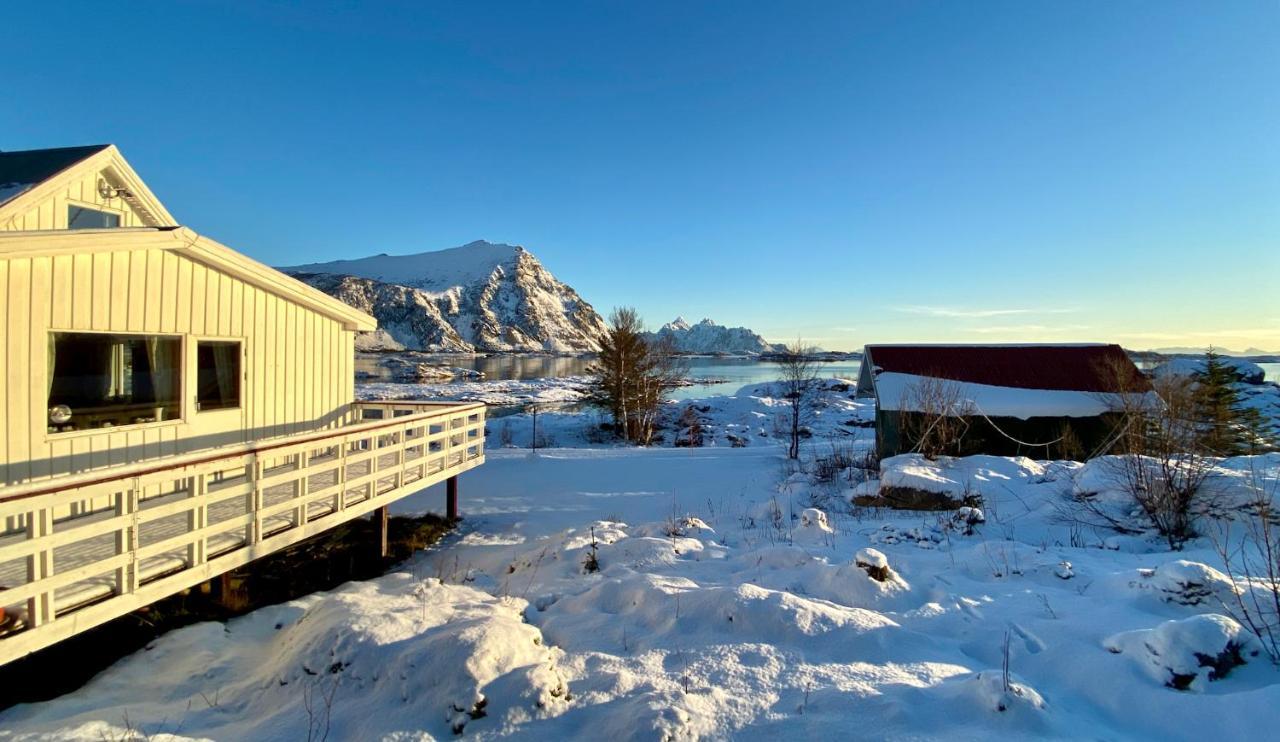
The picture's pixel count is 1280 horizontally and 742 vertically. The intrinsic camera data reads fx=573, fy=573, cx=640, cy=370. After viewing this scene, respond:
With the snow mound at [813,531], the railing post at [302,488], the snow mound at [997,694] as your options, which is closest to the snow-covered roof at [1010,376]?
the snow mound at [813,531]

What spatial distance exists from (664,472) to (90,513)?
935 centimetres

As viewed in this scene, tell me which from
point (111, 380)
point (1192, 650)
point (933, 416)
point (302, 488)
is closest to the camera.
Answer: point (1192, 650)

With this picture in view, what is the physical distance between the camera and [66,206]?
23.1 ft

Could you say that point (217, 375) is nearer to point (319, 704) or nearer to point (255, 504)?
point (255, 504)

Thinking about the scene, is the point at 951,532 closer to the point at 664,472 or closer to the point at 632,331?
the point at 664,472

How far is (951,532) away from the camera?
25.4ft

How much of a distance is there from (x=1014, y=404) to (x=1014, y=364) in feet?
7.99

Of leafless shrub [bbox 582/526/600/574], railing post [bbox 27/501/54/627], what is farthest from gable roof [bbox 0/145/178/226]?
leafless shrub [bbox 582/526/600/574]

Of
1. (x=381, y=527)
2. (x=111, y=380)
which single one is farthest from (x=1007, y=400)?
(x=111, y=380)

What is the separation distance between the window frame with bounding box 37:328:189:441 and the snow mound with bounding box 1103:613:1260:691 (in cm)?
946

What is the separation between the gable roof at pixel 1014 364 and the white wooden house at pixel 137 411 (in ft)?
40.3

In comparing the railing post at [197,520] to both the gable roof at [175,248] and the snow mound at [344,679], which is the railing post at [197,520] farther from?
the gable roof at [175,248]

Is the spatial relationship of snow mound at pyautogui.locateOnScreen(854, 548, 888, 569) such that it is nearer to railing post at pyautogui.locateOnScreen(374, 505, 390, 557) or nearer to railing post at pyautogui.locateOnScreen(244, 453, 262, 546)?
railing post at pyautogui.locateOnScreen(244, 453, 262, 546)

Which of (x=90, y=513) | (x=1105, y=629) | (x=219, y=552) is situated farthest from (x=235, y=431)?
(x=1105, y=629)
